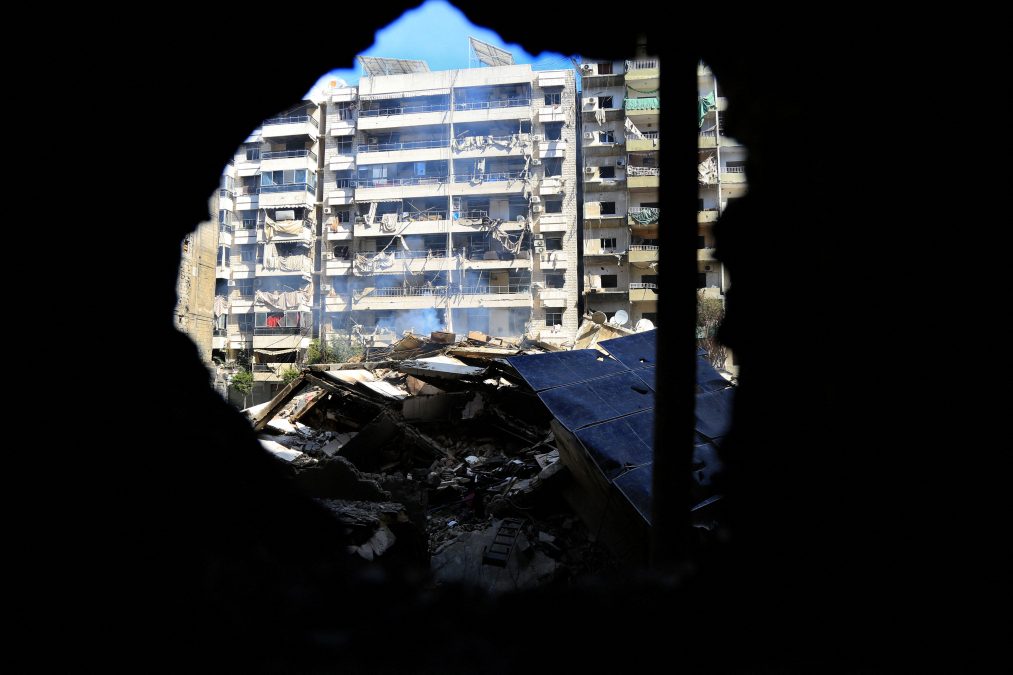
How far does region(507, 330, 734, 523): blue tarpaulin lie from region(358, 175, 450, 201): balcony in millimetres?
26151

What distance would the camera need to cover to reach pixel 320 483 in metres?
6.06

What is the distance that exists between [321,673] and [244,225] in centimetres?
3841

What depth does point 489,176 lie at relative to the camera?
33.6 m

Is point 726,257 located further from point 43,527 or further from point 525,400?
point 525,400

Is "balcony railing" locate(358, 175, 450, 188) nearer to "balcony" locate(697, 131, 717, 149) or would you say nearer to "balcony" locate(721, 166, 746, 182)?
"balcony" locate(697, 131, 717, 149)

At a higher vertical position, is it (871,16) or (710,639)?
(871,16)

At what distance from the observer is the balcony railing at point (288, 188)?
35375 mm

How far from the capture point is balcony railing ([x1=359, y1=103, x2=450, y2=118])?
34719 mm

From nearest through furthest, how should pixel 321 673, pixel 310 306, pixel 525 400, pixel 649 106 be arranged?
1. pixel 321 673
2. pixel 525 400
3. pixel 649 106
4. pixel 310 306

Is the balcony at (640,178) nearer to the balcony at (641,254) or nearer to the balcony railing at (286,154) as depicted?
the balcony at (641,254)

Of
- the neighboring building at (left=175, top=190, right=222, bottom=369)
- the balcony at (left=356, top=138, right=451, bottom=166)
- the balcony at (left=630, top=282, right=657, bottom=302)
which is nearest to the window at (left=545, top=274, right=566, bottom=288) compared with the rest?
the balcony at (left=630, top=282, right=657, bottom=302)

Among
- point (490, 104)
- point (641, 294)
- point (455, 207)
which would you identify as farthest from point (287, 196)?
point (641, 294)

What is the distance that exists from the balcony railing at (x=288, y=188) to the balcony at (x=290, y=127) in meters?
3.24

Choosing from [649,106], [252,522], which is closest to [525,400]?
[252,522]
